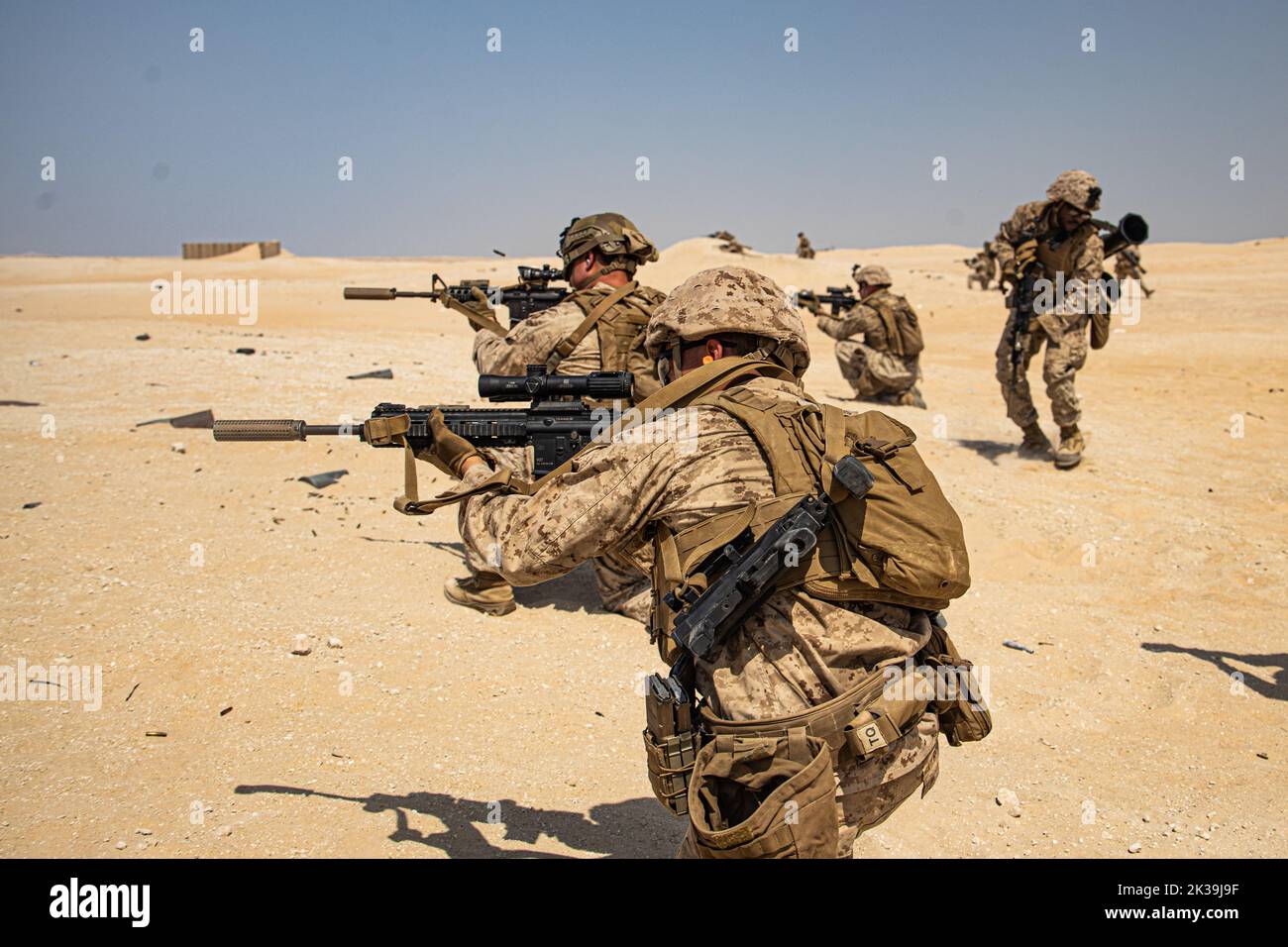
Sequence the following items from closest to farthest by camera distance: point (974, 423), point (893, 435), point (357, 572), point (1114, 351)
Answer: point (893, 435), point (357, 572), point (974, 423), point (1114, 351)

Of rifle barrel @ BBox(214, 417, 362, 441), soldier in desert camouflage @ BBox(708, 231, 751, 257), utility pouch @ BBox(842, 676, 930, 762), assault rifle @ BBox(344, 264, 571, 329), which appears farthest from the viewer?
soldier in desert camouflage @ BBox(708, 231, 751, 257)

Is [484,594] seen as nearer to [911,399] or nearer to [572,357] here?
[572,357]

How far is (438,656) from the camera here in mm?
5008

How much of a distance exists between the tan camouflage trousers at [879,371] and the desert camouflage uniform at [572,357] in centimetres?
656

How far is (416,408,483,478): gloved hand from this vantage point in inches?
120

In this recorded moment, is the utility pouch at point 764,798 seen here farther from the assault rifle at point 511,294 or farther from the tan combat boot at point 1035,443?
the tan combat boot at point 1035,443

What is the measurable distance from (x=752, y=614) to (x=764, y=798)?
47 cm

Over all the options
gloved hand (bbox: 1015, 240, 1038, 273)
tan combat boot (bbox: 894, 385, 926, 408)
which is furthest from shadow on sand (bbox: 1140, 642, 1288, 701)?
tan combat boot (bbox: 894, 385, 926, 408)

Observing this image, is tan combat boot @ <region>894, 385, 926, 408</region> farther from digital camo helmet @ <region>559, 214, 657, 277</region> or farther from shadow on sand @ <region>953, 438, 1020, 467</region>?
digital camo helmet @ <region>559, 214, 657, 277</region>

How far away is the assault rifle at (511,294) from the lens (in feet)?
23.8

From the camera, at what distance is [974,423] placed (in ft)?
37.5
